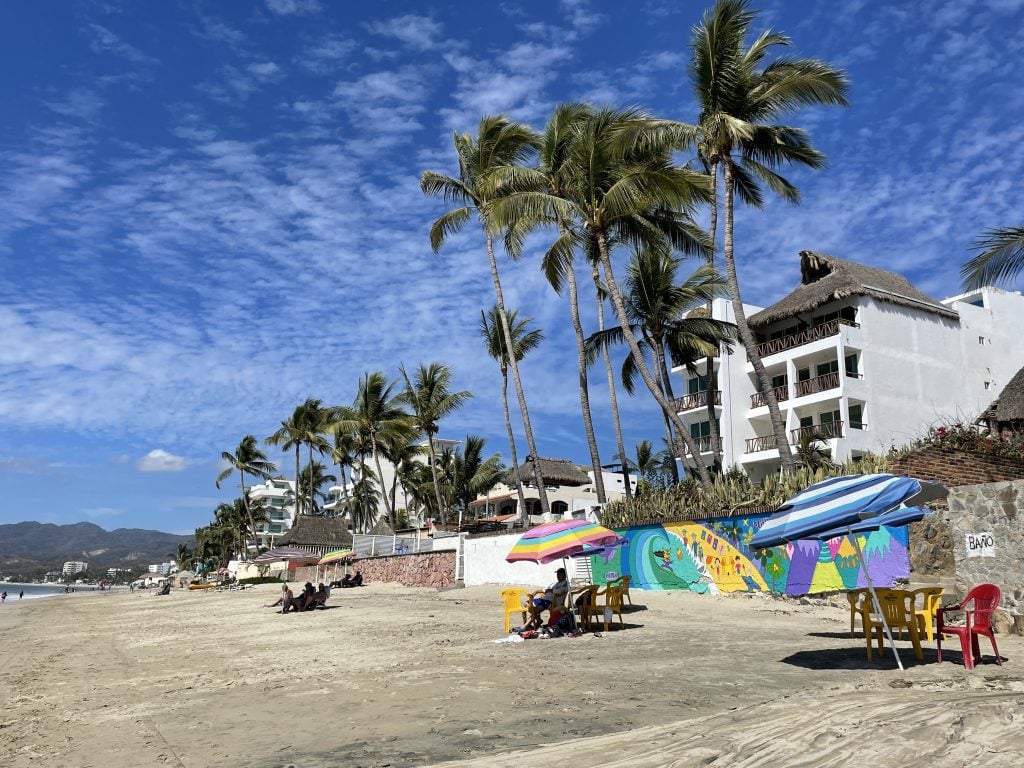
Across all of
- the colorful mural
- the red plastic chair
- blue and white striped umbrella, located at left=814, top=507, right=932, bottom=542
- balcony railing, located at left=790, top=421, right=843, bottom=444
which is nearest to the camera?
the red plastic chair

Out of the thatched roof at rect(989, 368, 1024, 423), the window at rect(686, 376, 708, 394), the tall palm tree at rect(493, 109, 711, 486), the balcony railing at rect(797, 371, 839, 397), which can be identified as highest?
the tall palm tree at rect(493, 109, 711, 486)

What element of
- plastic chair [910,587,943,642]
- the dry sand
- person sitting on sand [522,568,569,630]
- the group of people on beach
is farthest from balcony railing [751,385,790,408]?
plastic chair [910,587,943,642]

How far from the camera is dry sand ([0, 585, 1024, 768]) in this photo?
4.94 metres

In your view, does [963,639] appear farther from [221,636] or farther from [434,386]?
[434,386]

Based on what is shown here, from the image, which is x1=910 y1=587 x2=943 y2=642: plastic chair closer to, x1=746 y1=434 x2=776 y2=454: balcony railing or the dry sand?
the dry sand

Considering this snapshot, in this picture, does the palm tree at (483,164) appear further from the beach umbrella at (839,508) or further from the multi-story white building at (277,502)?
the multi-story white building at (277,502)

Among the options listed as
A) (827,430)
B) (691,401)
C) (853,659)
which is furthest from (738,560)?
(691,401)

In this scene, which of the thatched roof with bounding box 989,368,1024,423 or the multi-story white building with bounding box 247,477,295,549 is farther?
the multi-story white building with bounding box 247,477,295,549

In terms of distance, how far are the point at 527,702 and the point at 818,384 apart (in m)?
29.3

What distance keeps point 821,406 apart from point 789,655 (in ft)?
85.6

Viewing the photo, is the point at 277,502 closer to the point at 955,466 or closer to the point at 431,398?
the point at 431,398

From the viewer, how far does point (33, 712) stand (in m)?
7.86

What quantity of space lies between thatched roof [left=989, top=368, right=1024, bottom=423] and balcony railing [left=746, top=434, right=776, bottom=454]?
10515mm

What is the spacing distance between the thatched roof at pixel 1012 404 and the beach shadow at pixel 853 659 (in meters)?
19.2
